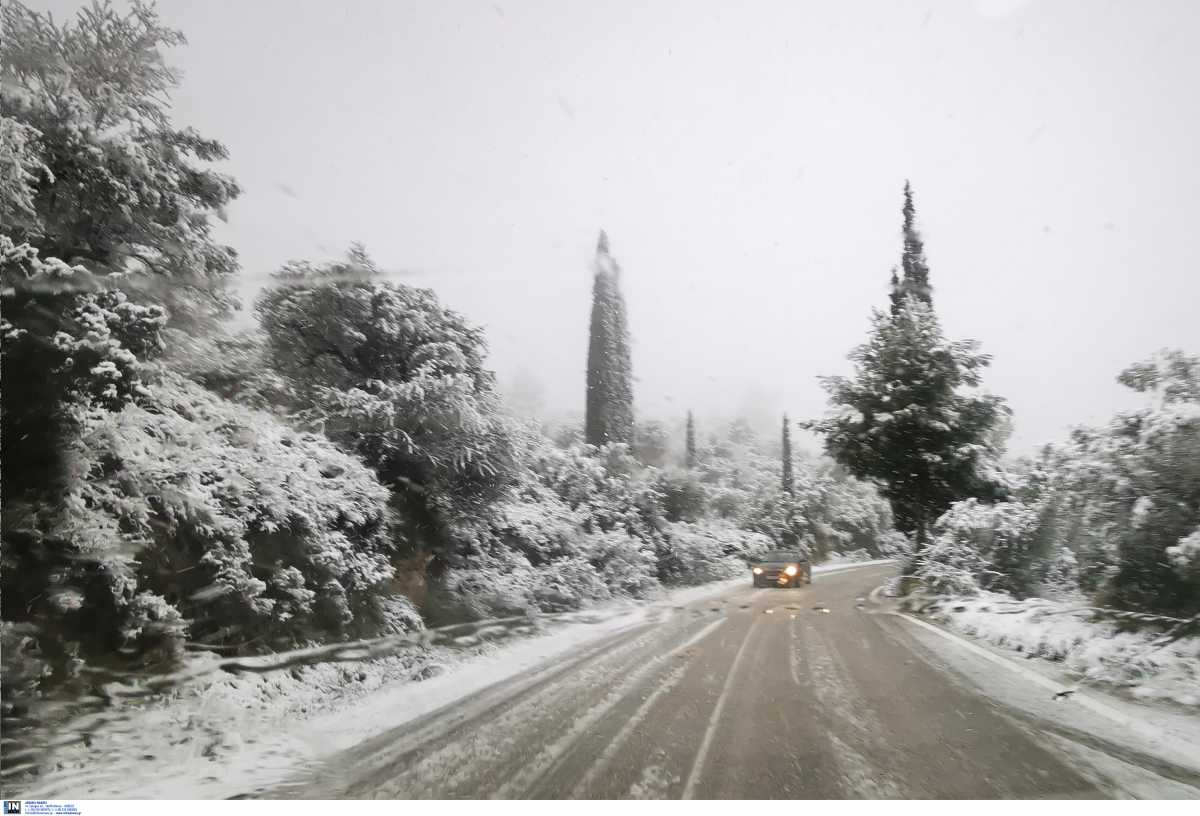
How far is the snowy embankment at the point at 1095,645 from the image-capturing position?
514cm

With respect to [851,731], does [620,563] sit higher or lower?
higher

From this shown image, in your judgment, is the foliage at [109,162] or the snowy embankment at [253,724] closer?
the snowy embankment at [253,724]

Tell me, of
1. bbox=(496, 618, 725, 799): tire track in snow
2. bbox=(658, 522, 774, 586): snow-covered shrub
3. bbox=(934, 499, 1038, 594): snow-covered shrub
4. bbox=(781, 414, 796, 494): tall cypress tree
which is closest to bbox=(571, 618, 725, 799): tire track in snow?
bbox=(496, 618, 725, 799): tire track in snow

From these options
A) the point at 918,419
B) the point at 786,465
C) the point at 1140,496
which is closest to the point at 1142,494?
the point at 1140,496

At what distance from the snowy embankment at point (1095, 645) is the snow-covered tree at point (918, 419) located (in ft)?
20.1

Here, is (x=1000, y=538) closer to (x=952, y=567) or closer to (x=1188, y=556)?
(x=952, y=567)

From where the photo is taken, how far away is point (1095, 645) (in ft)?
20.4

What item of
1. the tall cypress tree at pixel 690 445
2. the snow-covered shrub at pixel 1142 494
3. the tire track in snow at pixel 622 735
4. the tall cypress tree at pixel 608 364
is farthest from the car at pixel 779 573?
the tire track in snow at pixel 622 735

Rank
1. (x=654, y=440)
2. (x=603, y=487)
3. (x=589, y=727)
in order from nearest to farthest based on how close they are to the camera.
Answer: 1. (x=589, y=727)
2. (x=603, y=487)
3. (x=654, y=440)

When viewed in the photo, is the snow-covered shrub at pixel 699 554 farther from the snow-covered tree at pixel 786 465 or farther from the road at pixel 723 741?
the road at pixel 723 741

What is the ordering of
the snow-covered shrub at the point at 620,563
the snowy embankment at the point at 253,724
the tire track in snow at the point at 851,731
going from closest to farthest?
the tire track in snow at the point at 851,731, the snowy embankment at the point at 253,724, the snow-covered shrub at the point at 620,563

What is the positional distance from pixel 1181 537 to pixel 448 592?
28.9ft

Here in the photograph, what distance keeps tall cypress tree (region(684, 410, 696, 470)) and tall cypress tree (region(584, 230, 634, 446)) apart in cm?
911

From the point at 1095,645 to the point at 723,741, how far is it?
14.8 ft
